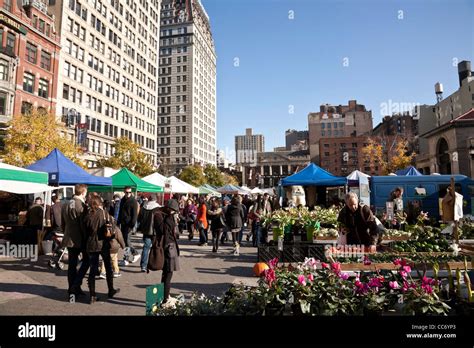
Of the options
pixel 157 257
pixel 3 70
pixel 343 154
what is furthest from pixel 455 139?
pixel 343 154

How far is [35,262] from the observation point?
351 inches

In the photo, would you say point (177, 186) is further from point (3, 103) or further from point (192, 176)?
point (192, 176)

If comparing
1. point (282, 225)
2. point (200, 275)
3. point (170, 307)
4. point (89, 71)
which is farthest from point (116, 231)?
point (89, 71)

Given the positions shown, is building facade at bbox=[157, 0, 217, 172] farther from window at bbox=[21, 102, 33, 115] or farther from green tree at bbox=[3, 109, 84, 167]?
green tree at bbox=[3, 109, 84, 167]

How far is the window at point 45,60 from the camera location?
35531 millimetres

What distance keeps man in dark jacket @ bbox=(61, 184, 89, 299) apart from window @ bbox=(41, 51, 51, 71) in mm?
37899

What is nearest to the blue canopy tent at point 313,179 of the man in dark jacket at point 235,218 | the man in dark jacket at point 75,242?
the man in dark jacket at point 235,218

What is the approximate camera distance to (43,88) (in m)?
35.7

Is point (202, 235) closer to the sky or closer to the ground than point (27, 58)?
closer to the ground

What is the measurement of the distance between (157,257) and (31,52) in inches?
1540

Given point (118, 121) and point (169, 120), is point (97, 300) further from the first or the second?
point (169, 120)

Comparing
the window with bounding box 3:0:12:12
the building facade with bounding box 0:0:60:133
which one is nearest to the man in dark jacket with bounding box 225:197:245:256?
the building facade with bounding box 0:0:60:133

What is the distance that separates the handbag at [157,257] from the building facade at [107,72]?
34.5m

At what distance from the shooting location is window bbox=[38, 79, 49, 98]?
3519cm
